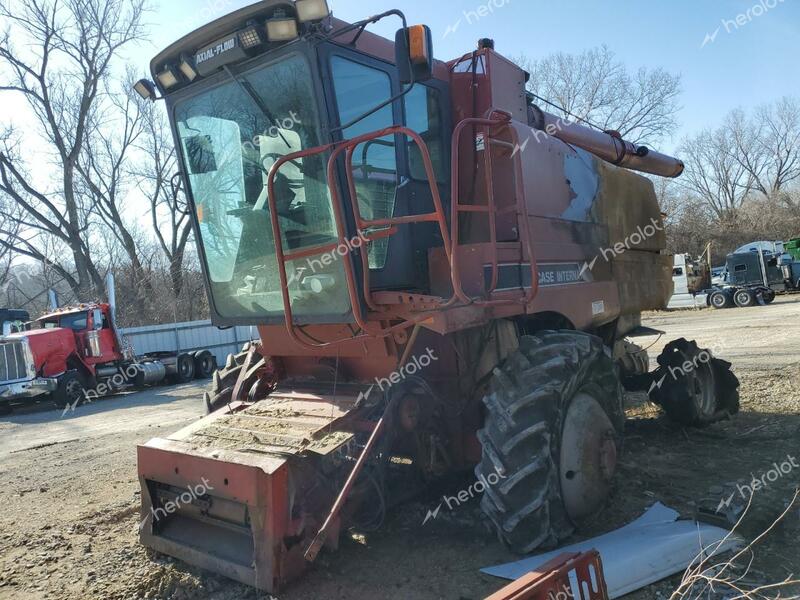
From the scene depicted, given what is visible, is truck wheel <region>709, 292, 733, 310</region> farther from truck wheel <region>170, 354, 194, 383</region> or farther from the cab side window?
the cab side window

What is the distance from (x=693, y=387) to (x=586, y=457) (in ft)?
9.25

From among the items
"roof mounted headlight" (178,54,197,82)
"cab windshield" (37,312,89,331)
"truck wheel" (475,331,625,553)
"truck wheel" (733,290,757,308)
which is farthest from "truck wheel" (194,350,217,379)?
"truck wheel" (733,290,757,308)

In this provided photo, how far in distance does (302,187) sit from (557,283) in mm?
2002

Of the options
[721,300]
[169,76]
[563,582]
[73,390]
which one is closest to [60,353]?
[73,390]

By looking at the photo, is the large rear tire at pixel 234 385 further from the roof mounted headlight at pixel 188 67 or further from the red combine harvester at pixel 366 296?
the roof mounted headlight at pixel 188 67

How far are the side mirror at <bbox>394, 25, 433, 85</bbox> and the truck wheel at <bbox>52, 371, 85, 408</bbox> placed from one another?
43.3 ft

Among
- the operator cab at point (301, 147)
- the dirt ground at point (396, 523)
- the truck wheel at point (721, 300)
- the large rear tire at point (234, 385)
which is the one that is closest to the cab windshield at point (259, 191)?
the operator cab at point (301, 147)

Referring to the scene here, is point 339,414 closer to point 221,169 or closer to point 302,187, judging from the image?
point 302,187

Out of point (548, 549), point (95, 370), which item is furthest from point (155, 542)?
point (95, 370)

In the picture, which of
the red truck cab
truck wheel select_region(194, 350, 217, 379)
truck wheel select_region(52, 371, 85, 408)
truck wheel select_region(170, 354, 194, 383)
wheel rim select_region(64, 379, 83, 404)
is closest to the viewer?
the red truck cab

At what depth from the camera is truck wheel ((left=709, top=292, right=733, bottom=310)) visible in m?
26.6

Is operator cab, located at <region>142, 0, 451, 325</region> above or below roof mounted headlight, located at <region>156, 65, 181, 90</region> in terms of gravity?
below

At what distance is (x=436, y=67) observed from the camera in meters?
4.59

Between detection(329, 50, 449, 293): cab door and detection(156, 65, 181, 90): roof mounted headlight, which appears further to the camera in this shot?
detection(156, 65, 181, 90): roof mounted headlight
